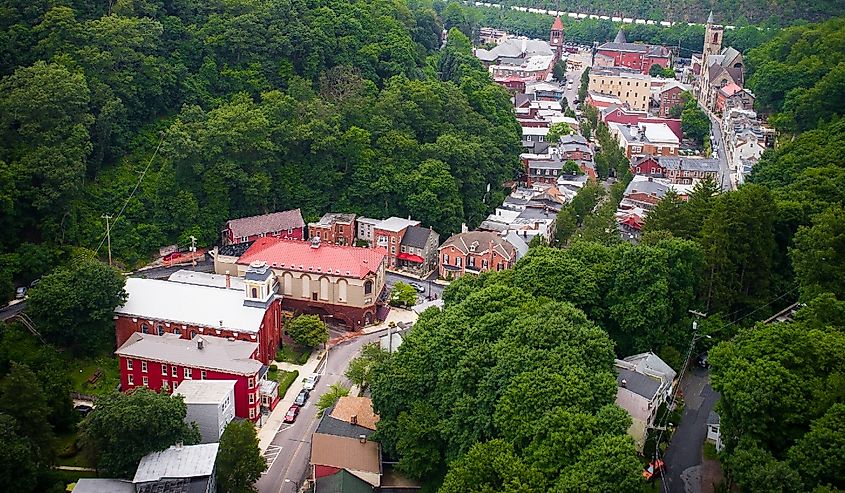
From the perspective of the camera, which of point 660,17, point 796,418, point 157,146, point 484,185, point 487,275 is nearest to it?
point 796,418

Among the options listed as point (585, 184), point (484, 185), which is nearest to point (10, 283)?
point (484, 185)

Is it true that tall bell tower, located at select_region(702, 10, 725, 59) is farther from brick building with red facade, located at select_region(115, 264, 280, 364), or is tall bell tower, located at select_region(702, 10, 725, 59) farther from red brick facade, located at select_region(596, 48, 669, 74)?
brick building with red facade, located at select_region(115, 264, 280, 364)

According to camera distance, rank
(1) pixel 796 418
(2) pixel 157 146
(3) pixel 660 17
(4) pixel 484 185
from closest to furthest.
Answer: (1) pixel 796 418
(2) pixel 157 146
(4) pixel 484 185
(3) pixel 660 17

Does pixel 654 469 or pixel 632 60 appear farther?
pixel 632 60

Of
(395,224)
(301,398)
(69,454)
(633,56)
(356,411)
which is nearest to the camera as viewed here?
(69,454)

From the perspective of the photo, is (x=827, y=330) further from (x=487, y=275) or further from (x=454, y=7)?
(x=454, y=7)

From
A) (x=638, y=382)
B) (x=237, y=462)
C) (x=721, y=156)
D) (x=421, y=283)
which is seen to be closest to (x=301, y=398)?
(x=237, y=462)

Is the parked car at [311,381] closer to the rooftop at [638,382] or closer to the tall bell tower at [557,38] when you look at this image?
the rooftop at [638,382]

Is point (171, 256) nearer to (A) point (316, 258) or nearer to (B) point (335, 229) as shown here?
(A) point (316, 258)
